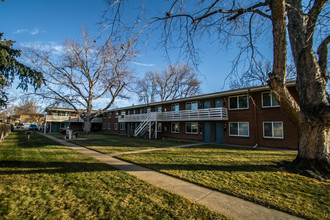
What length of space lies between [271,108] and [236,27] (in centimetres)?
1053

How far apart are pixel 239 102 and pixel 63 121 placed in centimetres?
3771

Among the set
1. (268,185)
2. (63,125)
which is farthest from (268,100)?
(63,125)

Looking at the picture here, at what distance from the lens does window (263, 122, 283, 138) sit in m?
12.8

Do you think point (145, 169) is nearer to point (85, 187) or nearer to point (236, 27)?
point (85, 187)

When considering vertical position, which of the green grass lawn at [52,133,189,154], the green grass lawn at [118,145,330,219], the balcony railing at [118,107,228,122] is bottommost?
the green grass lawn at [52,133,189,154]

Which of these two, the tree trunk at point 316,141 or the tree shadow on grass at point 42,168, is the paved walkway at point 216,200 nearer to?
the tree shadow on grass at point 42,168

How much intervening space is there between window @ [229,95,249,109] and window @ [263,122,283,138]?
2.31m

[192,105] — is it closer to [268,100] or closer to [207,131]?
[207,131]

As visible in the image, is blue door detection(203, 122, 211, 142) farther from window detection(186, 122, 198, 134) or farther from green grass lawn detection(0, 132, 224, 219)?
green grass lawn detection(0, 132, 224, 219)

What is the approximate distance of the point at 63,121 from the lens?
3700 cm

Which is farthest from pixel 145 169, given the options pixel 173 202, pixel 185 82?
pixel 185 82

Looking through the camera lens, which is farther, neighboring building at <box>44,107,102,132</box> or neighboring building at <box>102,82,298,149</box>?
neighboring building at <box>44,107,102,132</box>

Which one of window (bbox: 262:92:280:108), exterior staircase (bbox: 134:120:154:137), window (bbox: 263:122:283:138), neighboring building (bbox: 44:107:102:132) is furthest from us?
neighboring building (bbox: 44:107:102:132)

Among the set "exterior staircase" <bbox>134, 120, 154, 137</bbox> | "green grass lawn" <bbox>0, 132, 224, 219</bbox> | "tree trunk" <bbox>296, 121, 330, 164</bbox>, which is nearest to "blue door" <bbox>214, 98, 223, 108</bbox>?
"exterior staircase" <bbox>134, 120, 154, 137</bbox>
